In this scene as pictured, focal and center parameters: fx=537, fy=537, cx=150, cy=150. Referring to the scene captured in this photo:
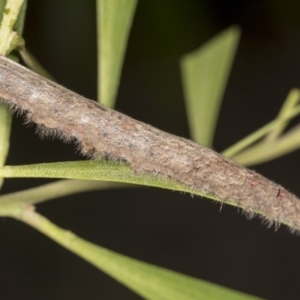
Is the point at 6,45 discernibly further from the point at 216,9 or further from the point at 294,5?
the point at 216,9

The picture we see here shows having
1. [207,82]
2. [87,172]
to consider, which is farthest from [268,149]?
[87,172]

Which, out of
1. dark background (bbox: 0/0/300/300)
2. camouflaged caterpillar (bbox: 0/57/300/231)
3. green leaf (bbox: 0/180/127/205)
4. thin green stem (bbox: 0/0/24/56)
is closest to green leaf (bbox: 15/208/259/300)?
green leaf (bbox: 0/180/127/205)

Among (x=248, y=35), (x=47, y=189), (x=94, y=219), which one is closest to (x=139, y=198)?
(x=94, y=219)

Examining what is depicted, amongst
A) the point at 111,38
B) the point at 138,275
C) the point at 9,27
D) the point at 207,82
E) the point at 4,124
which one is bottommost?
the point at 138,275

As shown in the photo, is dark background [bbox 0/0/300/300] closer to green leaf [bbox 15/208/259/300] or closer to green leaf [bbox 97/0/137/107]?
green leaf [bbox 97/0/137/107]

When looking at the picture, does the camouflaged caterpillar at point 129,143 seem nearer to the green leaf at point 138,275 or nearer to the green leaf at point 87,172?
the green leaf at point 87,172

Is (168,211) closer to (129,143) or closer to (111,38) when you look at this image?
(111,38)
